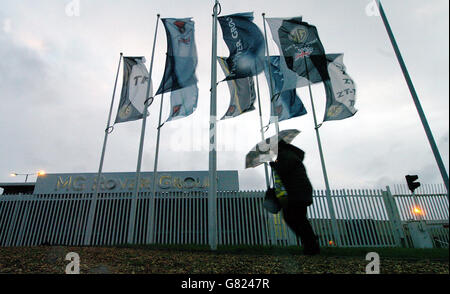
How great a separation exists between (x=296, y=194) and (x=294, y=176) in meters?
0.28

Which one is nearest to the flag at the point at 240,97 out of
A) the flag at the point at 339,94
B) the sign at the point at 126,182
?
the flag at the point at 339,94

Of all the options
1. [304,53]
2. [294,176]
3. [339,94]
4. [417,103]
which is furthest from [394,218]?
[294,176]

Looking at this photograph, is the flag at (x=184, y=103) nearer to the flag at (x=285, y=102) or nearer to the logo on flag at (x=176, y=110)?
the logo on flag at (x=176, y=110)

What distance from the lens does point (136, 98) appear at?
434 inches

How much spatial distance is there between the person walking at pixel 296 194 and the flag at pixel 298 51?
21.5 feet

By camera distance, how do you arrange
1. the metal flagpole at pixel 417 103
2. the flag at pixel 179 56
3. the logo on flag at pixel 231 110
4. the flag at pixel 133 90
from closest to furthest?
the metal flagpole at pixel 417 103, the flag at pixel 179 56, the logo on flag at pixel 231 110, the flag at pixel 133 90

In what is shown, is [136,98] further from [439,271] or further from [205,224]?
[439,271]

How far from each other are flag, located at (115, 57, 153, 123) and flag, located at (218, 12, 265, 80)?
4.54 meters

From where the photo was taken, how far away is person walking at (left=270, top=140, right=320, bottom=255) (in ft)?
11.3

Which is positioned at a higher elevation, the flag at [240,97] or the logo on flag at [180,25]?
the logo on flag at [180,25]

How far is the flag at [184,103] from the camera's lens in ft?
31.4

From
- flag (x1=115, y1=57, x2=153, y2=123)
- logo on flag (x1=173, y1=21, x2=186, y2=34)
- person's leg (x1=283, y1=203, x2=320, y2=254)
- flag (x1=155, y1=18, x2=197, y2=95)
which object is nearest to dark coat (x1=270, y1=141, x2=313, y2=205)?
person's leg (x1=283, y1=203, x2=320, y2=254)

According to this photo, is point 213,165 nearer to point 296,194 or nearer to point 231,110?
point 296,194
